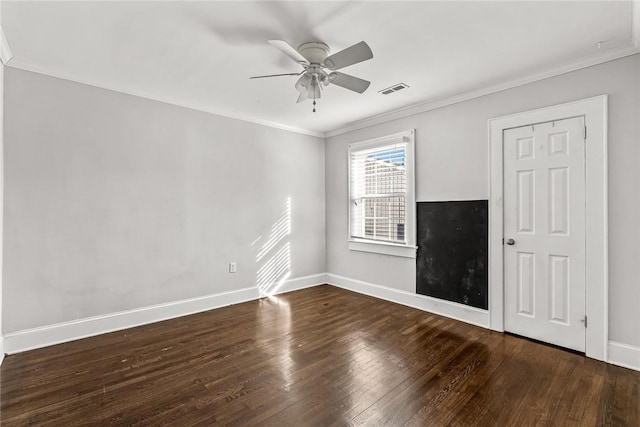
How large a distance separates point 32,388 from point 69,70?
2732 mm

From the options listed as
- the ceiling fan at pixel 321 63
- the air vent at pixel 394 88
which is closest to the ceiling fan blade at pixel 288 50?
the ceiling fan at pixel 321 63

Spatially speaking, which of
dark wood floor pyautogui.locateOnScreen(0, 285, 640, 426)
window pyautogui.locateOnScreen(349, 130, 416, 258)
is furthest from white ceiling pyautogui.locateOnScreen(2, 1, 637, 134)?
dark wood floor pyautogui.locateOnScreen(0, 285, 640, 426)

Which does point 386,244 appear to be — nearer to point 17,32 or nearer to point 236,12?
point 236,12

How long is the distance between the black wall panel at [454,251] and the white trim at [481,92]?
1.20 metres

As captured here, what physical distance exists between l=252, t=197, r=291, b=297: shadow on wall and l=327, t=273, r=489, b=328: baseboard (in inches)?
37.9

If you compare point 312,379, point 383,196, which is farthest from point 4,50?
point 383,196

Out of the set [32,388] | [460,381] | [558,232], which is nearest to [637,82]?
[558,232]

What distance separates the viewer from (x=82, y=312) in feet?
9.87

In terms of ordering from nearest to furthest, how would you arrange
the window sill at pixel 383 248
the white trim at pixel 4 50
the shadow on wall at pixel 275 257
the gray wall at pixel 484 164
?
1. the white trim at pixel 4 50
2. the gray wall at pixel 484 164
3. the window sill at pixel 383 248
4. the shadow on wall at pixel 275 257

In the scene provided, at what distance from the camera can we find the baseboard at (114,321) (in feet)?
8.91

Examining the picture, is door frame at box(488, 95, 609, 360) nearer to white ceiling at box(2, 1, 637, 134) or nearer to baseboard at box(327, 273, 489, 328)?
white ceiling at box(2, 1, 637, 134)

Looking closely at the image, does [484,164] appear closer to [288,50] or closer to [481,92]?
[481,92]

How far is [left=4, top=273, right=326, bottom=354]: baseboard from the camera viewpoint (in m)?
2.71

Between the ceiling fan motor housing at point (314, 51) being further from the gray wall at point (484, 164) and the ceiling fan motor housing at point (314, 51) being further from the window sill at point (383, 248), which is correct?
the window sill at point (383, 248)
